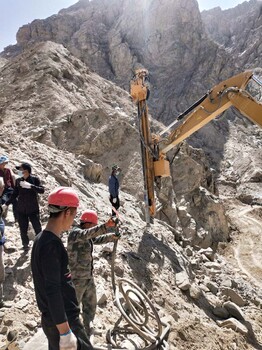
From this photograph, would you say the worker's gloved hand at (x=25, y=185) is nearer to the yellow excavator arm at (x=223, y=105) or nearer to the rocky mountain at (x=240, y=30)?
the yellow excavator arm at (x=223, y=105)

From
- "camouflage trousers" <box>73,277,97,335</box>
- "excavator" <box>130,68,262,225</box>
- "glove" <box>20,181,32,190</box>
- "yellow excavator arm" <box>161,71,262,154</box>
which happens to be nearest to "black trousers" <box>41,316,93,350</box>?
"camouflage trousers" <box>73,277,97,335</box>

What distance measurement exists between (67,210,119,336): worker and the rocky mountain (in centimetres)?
5238

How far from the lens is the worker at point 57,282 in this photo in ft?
7.32

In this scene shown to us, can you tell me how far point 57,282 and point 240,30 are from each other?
70403mm

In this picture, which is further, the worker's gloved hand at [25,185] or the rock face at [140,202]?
the rock face at [140,202]

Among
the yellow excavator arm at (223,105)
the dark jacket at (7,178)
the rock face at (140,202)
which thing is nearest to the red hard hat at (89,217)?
the rock face at (140,202)

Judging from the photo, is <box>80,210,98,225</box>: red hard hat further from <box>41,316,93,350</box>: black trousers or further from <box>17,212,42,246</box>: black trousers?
<box>17,212,42,246</box>: black trousers

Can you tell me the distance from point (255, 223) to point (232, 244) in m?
4.55

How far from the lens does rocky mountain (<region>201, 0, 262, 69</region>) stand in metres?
53.5

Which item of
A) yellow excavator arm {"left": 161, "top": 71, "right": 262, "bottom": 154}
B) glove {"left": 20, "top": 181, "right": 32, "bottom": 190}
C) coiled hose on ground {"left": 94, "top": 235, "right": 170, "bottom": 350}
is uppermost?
yellow excavator arm {"left": 161, "top": 71, "right": 262, "bottom": 154}

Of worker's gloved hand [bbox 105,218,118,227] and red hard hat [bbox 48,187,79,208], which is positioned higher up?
red hard hat [bbox 48,187,79,208]

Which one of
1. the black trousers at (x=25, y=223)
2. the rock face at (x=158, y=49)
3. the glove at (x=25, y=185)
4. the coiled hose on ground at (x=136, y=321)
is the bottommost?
the coiled hose on ground at (x=136, y=321)

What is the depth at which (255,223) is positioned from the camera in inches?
776

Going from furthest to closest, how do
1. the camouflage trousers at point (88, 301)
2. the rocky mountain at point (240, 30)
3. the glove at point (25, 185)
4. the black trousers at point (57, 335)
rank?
1. the rocky mountain at point (240, 30)
2. the glove at point (25, 185)
3. the camouflage trousers at point (88, 301)
4. the black trousers at point (57, 335)
